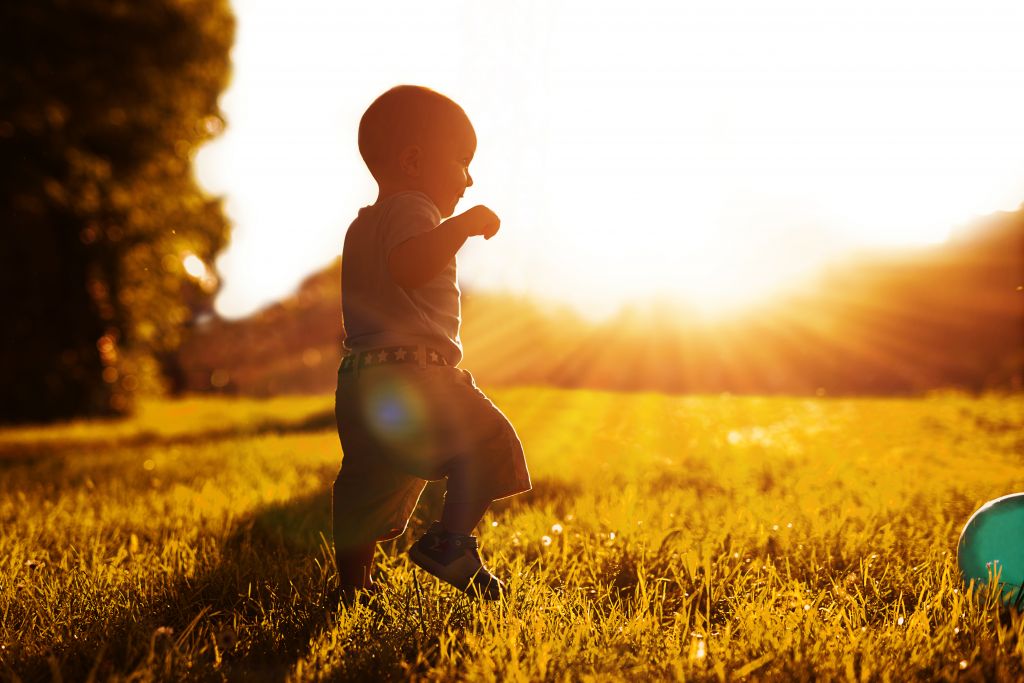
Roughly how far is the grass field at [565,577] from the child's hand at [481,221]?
3.85 feet

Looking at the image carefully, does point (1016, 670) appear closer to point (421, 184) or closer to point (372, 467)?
point (372, 467)

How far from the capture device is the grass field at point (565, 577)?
2.18 metres

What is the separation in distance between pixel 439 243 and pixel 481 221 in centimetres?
14

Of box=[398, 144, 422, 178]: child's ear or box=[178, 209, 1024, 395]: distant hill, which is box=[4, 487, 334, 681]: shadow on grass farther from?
box=[178, 209, 1024, 395]: distant hill

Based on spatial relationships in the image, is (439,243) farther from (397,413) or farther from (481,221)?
(397,413)

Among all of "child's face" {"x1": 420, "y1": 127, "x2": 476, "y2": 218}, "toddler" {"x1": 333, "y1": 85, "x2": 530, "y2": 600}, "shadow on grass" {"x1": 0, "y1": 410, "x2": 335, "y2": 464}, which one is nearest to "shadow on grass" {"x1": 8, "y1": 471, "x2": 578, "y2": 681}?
"toddler" {"x1": 333, "y1": 85, "x2": 530, "y2": 600}

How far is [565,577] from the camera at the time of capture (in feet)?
10.1

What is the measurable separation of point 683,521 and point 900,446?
3.63 m

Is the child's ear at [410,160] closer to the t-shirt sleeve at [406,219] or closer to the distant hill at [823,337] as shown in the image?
the t-shirt sleeve at [406,219]

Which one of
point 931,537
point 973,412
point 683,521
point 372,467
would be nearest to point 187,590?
point 372,467

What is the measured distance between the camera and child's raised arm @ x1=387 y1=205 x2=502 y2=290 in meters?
2.35

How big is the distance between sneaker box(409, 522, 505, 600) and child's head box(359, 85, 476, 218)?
44.3 inches

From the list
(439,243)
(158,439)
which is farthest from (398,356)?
(158,439)

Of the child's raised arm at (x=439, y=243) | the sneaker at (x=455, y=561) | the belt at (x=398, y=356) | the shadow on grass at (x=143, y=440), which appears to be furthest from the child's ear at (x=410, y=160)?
the shadow on grass at (x=143, y=440)
